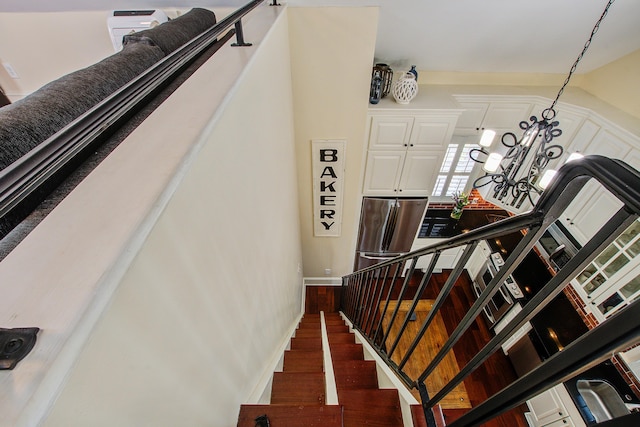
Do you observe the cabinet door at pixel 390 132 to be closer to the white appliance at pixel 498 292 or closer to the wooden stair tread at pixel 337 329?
the white appliance at pixel 498 292

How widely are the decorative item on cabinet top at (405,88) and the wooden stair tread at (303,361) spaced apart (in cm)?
246

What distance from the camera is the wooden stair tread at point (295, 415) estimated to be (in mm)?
1066

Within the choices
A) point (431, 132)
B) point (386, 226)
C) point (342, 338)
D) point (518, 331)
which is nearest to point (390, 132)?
point (431, 132)

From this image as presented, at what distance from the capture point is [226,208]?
0.84 metres

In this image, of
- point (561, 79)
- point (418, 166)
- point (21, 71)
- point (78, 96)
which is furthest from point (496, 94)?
point (21, 71)

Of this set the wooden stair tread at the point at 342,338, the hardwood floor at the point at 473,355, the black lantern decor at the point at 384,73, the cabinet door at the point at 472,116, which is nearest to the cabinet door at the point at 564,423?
the hardwood floor at the point at 473,355

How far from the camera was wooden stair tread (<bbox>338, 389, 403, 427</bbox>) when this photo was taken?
1.18 metres

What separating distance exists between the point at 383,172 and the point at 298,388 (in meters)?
2.33

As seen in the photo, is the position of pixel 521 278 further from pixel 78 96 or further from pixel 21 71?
pixel 21 71

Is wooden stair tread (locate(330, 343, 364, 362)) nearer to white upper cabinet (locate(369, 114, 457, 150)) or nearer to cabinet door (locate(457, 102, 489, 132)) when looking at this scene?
white upper cabinet (locate(369, 114, 457, 150))

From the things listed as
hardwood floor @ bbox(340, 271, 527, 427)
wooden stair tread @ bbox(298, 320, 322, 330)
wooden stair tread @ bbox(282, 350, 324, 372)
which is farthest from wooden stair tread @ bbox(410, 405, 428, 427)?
wooden stair tread @ bbox(298, 320, 322, 330)

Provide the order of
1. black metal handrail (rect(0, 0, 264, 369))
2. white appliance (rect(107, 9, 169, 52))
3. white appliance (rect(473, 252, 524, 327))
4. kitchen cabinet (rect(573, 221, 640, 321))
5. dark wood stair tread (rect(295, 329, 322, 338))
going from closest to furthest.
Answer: black metal handrail (rect(0, 0, 264, 369)) → white appliance (rect(107, 9, 169, 52)) → kitchen cabinet (rect(573, 221, 640, 321)) → dark wood stair tread (rect(295, 329, 322, 338)) → white appliance (rect(473, 252, 524, 327))

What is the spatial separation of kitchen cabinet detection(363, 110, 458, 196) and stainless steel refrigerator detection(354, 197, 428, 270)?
0.13 m

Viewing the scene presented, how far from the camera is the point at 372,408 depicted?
1.24 metres
